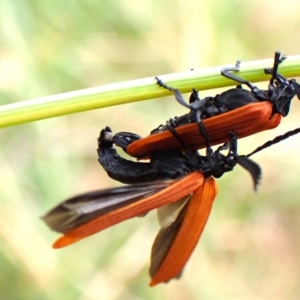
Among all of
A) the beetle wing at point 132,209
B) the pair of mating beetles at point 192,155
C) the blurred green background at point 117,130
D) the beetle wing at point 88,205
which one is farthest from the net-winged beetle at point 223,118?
the blurred green background at point 117,130

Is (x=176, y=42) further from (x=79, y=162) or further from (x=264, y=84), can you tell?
(x=79, y=162)

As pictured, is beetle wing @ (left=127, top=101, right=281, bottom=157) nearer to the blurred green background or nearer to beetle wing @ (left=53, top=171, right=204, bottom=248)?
beetle wing @ (left=53, top=171, right=204, bottom=248)

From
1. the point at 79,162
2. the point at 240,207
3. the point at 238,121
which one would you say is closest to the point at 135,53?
the point at 79,162

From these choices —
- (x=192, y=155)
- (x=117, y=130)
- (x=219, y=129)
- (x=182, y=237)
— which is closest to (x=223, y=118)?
(x=219, y=129)

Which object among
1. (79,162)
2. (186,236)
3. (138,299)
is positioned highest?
(79,162)

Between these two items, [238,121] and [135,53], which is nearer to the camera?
[238,121]

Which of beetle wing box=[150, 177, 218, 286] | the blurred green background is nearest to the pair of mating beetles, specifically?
beetle wing box=[150, 177, 218, 286]
